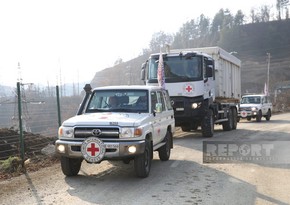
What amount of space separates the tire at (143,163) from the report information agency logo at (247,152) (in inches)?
105

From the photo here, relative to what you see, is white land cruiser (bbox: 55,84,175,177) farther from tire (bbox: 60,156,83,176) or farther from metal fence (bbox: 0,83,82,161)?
metal fence (bbox: 0,83,82,161)

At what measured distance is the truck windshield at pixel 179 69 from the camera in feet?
48.4

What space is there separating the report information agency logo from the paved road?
24.2 inches

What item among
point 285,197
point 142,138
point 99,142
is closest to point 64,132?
point 99,142

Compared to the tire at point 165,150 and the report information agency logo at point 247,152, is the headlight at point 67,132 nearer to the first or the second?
the tire at point 165,150

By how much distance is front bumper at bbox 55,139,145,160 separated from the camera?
738cm

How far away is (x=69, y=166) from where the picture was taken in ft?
27.1

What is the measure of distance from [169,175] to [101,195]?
7.07ft

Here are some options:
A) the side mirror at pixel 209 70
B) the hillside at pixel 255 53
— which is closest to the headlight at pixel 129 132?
the side mirror at pixel 209 70

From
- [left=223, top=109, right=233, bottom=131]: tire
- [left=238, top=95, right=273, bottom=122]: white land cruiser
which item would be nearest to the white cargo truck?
[left=223, top=109, right=233, bottom=131]: tire

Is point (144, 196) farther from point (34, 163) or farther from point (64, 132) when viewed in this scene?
point (34, 163)

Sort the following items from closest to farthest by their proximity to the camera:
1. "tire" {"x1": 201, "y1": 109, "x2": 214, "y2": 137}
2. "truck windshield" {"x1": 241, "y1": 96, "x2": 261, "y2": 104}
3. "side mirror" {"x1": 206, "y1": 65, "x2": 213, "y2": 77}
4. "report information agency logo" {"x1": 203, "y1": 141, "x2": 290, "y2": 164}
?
"report information agency logo" {"x1": 203, "y1": 141, "x2": 290, "y2": 164}
"side mirror" {"x1": 206, "y1": 65, "x2": 213, "y2": 77}
"tire" {"x1": 201, "y1": 109, "x2": 214, "y2": 137}
"truck windshield" {"x1": 241, "y1": 96, "x2": 261, "y2": 104}

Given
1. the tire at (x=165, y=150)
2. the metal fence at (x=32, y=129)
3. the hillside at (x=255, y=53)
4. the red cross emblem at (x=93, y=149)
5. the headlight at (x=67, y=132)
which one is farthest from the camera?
the hillside at (x=255, y=53)

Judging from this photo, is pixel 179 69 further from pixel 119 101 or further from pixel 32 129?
pixel 32 129
